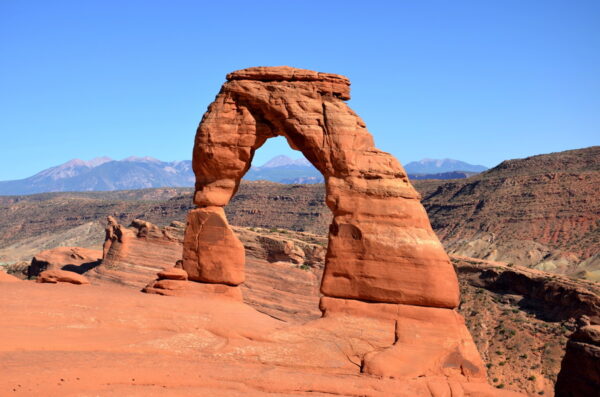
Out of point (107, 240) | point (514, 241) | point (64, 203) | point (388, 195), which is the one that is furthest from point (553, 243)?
point (64, 203)

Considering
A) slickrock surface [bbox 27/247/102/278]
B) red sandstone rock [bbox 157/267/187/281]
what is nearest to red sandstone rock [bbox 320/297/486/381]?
red sandstone rock [bbox 157/267/187/281]

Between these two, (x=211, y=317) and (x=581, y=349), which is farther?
(x=581, y=349)

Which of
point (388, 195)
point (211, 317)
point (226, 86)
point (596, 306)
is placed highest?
point (226, 86)

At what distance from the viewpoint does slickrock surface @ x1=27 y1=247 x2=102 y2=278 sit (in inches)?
1891

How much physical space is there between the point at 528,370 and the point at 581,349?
9.86 meters

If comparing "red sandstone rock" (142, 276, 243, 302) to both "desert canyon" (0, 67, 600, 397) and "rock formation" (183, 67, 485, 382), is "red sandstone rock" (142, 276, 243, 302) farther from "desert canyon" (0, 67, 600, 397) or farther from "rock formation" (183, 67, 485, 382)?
"rock formation" (183, 67, 485, 382)

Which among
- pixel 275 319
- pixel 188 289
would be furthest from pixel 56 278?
pixel 275 319

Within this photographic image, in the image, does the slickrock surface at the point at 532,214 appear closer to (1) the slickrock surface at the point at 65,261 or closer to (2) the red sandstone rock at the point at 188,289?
(1) the slickrock surface at the point at 65,261

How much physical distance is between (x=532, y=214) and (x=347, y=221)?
6234cm

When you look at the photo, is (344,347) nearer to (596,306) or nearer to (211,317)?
(211,317)

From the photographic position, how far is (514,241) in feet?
233

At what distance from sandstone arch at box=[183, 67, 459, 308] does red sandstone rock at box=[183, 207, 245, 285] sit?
0.03 m

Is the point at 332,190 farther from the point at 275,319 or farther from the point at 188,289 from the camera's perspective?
the point at 188,289

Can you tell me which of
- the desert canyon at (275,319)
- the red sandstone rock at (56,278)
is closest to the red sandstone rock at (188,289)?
the desert canyon at (275,319)
